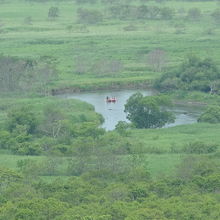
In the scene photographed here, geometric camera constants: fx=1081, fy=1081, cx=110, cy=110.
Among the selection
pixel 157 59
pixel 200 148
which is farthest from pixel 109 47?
pixel 200 148

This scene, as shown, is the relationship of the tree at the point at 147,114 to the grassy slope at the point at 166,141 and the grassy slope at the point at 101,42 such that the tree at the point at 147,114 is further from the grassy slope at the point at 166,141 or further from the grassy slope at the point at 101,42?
the grassy slope at the point at 101,42

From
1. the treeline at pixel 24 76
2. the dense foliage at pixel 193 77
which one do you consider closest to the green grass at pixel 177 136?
the dense foliage at pixel 193 77

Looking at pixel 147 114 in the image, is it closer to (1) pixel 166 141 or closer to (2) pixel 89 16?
(1) pixel 166 141

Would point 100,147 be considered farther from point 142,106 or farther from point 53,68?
point 53,68

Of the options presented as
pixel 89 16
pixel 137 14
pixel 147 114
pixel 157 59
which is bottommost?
pixel 147 114

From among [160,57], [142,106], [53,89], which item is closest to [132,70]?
[160,57]

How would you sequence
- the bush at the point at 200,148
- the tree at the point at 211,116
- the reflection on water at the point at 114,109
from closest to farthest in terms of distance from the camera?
the bush at the point at 200,148, the tree at the point at 211,116, the reflection on water at the point at 114,109
